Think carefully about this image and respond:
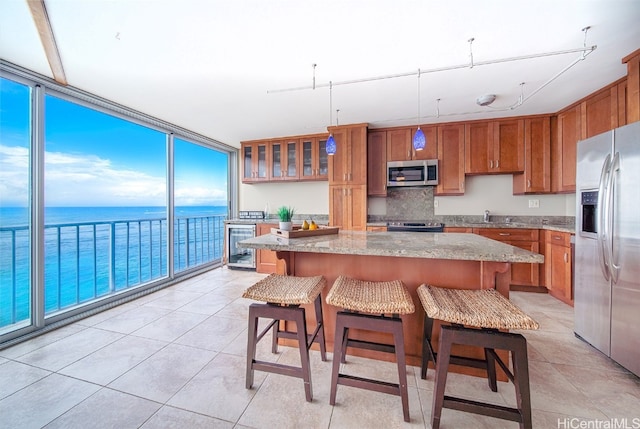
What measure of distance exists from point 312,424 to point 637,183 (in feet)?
8.28

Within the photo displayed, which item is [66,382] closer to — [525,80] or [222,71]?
[222,71]

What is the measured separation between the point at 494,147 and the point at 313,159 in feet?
8.83

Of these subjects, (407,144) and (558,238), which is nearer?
(558,238)

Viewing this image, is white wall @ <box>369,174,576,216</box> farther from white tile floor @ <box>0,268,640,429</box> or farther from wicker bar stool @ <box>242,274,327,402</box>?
wicker bar stool @ <box>242,274,327,402</box>

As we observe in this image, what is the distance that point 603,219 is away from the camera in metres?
1.77

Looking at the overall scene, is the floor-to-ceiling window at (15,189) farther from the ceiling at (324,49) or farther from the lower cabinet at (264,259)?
the lower cabinet at (264,259)

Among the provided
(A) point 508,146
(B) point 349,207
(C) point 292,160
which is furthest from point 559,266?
(C) point 292,160

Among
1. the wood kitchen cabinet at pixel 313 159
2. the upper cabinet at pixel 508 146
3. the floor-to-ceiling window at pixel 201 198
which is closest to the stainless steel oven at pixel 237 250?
the floor-to-ceiling window at pixel 201 198

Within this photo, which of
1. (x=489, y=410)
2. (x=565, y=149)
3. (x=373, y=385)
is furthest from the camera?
(x=565, y=149)

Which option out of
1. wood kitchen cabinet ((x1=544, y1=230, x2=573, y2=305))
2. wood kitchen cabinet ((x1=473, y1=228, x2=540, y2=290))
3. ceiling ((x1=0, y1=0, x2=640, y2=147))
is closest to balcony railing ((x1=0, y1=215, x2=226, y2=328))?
ceiling ((x1=0, y1=0, x2=640, y2=147))

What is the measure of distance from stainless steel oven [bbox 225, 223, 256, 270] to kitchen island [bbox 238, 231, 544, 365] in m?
2.50

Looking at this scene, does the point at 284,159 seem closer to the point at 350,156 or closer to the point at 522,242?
the point at 350,156

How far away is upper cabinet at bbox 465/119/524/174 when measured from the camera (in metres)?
3.31

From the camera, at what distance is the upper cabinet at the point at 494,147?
331cm
